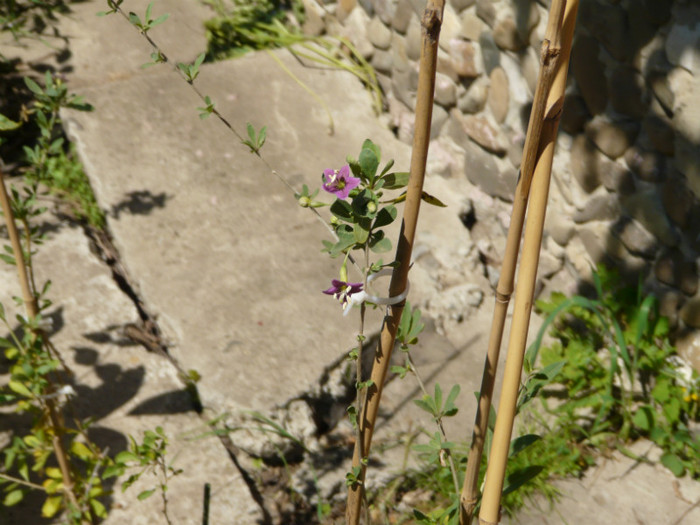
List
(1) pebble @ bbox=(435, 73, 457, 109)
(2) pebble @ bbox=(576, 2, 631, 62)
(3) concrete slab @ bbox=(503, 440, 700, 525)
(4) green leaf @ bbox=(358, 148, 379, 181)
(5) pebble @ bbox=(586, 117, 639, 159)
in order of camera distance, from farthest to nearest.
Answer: (1) pebble @ bbox=(435, 73, 457, 109)
(5) pebble @ bbox=(586, 117, 639, 159)
(2) pebble @ bbox=(576, 2, 631, 62)
(3) concrete slab @ bbox=(503, 440, 700, 525)
(4) green leaf @ bbox=(358, 148, 379, 181)

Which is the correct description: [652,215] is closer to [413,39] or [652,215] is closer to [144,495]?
[413,39]

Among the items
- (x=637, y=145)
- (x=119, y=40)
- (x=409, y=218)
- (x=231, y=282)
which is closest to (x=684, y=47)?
(x=637, y=145)

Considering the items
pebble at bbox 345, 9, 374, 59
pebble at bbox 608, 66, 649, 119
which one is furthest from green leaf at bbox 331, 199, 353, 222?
pebble at bbox 345, 9, 374, 59

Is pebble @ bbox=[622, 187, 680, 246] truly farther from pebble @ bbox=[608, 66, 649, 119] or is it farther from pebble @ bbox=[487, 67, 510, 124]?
pebble @ bbox=[487, 67, 510, 124]

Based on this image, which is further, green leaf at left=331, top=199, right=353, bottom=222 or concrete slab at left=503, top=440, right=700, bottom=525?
concrete slab at left=503, top=440, right=700, bottom=525

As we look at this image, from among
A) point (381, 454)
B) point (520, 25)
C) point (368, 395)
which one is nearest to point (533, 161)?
point (368, 395)

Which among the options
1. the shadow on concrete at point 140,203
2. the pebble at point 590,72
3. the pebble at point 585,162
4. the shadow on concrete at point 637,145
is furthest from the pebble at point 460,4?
the shadow on concrete at point 140,203
